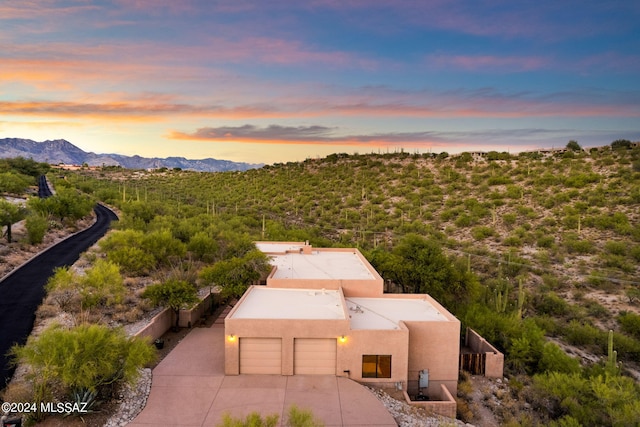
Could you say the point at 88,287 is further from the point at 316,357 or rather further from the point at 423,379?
the point at 423,379

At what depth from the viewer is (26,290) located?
23.2 metres

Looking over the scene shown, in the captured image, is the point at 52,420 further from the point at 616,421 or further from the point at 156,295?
the point at 616,421

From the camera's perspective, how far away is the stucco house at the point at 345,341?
15.9 m

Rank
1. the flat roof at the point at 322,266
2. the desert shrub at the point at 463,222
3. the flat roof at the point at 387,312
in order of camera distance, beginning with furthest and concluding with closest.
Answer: the desert shrub at the point at 463,222
the flat roof at the point at 322,266
the flat roof at the point at 387,312

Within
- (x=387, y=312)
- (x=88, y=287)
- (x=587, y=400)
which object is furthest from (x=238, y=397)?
(x=587, y=400)

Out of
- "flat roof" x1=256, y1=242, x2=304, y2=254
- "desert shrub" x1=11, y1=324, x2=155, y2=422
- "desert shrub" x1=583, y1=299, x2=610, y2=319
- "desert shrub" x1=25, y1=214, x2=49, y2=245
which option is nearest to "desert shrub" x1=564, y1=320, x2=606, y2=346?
"desert shrub" x1=583, y1=299, x2=610, y2=319

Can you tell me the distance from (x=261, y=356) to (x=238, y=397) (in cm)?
216

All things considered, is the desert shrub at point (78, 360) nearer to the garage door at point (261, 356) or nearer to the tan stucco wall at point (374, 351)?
the garage door at point (261, 356)

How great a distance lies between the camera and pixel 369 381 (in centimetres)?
1584

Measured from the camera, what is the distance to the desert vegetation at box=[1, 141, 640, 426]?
19.5 meters

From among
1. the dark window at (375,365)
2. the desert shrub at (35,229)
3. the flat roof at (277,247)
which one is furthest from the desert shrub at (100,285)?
the desert shrub at (35,229)

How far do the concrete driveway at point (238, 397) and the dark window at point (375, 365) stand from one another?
90 centimetres

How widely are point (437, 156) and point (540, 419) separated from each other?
193 ft

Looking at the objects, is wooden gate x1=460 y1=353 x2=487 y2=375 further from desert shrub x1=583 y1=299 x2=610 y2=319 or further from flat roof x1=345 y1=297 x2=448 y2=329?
desert shrub x1=583 y1=299 x2=610 y2=319
